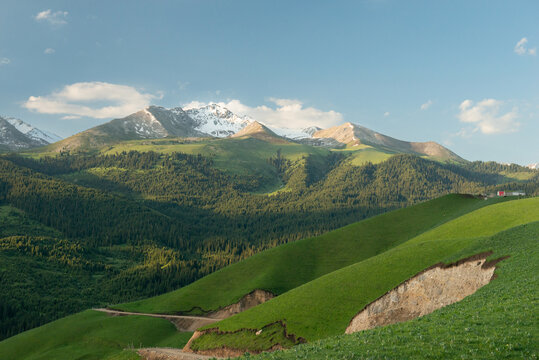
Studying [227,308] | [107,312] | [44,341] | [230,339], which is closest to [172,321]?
[227,308]

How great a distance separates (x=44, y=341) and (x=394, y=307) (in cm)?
8826

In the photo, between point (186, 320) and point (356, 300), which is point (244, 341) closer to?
point (356, 300)

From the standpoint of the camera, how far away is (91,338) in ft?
290

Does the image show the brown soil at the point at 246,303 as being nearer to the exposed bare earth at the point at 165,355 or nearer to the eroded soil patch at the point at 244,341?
the eroded soil patch at the point at 244,341

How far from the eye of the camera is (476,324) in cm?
2627

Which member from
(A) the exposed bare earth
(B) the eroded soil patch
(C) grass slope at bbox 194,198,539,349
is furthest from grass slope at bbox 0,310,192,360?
(A) the exposed bare earth

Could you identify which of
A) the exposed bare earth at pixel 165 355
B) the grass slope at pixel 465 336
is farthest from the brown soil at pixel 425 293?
the exposed bare earth at pixel 165 355

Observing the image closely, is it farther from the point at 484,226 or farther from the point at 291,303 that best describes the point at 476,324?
the point at 484,226

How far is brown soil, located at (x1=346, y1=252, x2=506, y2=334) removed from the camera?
51.2 m

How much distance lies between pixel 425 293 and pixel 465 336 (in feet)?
107

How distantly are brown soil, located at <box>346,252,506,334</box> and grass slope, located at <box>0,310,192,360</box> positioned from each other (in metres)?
47.0

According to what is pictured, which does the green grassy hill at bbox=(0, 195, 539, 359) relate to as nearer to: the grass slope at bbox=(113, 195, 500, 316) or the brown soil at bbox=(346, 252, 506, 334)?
the grass slope at bbox=(113, 195, 500, 316)

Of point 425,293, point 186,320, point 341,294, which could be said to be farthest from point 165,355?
point 186,320

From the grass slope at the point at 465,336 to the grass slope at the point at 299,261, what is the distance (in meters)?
72.8
